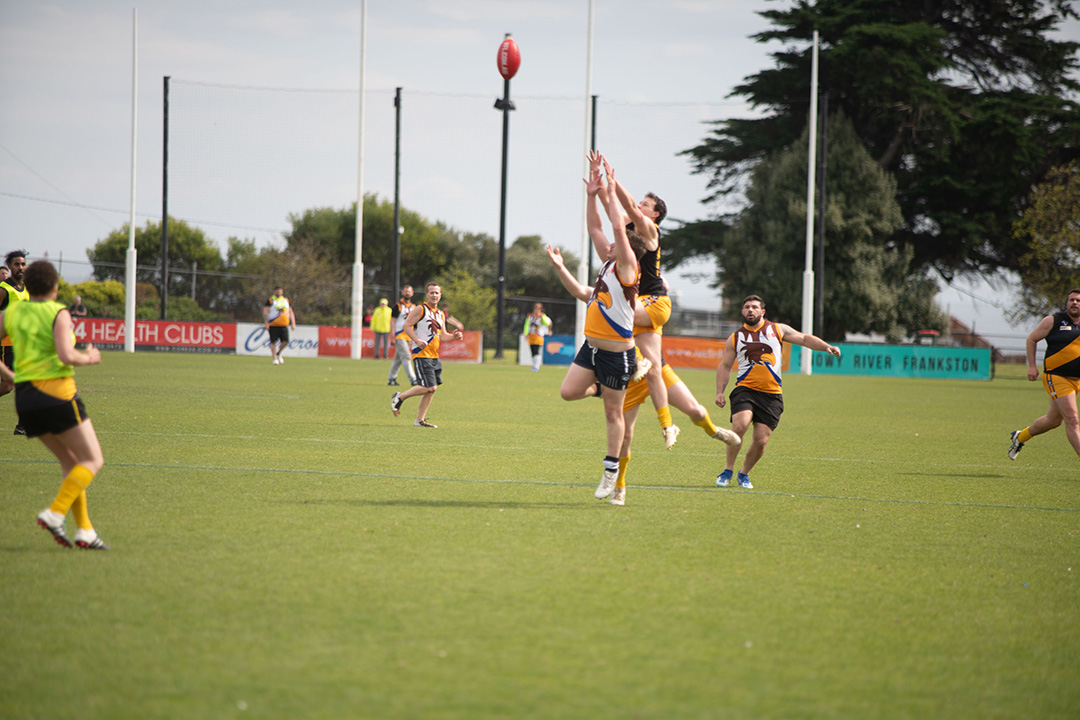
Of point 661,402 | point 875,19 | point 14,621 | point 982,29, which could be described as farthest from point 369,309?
point 14,621

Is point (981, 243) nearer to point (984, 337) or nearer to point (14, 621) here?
point (984, 337)

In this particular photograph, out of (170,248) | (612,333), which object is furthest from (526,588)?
(170,248)

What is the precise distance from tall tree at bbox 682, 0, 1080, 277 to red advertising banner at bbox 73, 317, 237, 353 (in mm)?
22940

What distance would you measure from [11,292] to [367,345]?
27644 millimetres

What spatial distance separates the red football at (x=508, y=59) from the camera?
33078 mm

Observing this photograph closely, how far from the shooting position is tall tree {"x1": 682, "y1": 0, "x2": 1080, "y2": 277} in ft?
134

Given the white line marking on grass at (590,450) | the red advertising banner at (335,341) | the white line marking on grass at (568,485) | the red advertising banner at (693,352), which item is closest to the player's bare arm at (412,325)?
the white line marking on grass at (590,450)

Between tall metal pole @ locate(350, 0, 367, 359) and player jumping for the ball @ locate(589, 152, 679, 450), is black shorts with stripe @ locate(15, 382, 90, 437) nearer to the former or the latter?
player jumping for the ball @ locate(589, 152, 679, 450)

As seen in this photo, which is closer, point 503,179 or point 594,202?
point 594,202

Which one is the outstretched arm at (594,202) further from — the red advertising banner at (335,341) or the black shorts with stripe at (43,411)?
the red advertising banner at (335,341)

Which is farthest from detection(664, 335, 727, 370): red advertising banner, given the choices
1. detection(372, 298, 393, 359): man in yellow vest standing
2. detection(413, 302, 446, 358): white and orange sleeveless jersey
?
detection(413, 302, 446, 358): white and orange sleeveless jersey

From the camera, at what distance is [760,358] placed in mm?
8961

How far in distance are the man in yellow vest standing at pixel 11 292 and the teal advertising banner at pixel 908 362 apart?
95.3 ft

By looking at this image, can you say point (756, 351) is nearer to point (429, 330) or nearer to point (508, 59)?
point (429, 330)
